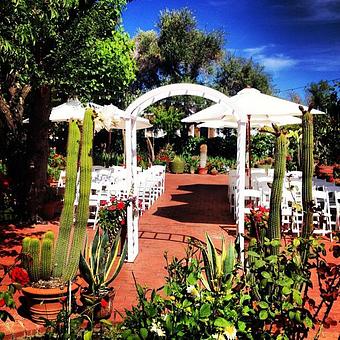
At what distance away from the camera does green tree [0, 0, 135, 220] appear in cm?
594

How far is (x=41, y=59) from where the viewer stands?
8.05 m

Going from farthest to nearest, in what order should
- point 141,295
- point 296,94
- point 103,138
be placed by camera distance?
1. point 296,94
2. point 103,138
3. point 141,295

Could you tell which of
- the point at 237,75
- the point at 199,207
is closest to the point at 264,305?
the point at 199,207

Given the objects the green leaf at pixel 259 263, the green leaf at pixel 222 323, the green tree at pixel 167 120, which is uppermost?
the green tree at pixel 167 120

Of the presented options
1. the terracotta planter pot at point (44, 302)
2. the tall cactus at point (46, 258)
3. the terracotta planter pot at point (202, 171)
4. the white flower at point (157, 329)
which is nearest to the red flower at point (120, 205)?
the tall cactus at point (46, 258)

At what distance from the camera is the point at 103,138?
930 inches

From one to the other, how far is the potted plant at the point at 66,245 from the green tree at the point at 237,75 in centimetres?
2559

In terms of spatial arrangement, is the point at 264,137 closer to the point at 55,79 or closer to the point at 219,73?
the point at 219,73

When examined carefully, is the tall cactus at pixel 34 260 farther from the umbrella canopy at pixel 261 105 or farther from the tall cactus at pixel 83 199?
the umbrella canopy at pixel 261 105

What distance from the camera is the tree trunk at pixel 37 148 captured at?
30.7 feet

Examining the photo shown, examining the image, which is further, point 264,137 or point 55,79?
point 264,137

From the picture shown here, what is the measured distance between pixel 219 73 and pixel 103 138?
1099 centimetres

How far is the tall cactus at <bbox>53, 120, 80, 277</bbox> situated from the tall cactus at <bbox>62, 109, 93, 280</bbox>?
0.07 metres

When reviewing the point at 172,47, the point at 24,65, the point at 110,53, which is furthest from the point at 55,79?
the point at 172,47
